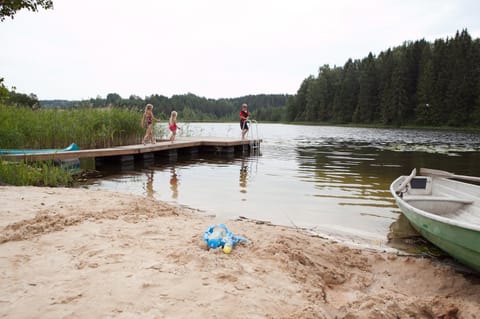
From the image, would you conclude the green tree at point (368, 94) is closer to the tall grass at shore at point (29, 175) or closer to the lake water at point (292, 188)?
the lake water at point (292, 188)

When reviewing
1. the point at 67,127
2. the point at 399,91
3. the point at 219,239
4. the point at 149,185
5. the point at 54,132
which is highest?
the point at 399,91

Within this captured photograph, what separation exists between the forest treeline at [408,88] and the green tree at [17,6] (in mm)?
53737

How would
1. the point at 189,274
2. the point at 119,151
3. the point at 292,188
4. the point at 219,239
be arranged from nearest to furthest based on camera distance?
the point at 189,274
the point at 219,239
the point at 292,188
the point at 119,151

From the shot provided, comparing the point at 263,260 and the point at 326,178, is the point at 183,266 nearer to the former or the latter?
the point at 263,260

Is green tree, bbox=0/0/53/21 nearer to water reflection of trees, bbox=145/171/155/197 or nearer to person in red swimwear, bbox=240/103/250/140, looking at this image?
water reflection of trees, bbox=145/171/155/197

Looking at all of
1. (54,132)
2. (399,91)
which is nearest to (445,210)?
(54,132)

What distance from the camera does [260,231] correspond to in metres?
4.61

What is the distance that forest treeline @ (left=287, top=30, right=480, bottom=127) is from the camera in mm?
50406

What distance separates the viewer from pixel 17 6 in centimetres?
632

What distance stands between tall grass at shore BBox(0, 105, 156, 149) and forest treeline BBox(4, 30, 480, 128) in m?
20.0

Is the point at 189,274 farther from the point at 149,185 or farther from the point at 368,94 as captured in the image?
the point at 368,94

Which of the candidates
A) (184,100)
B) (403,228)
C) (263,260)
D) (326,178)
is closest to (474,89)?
(326,178)

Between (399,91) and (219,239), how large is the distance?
62.9 m

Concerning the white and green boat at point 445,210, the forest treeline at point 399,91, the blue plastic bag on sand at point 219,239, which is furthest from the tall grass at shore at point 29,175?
the forest treeline at point 399,91
